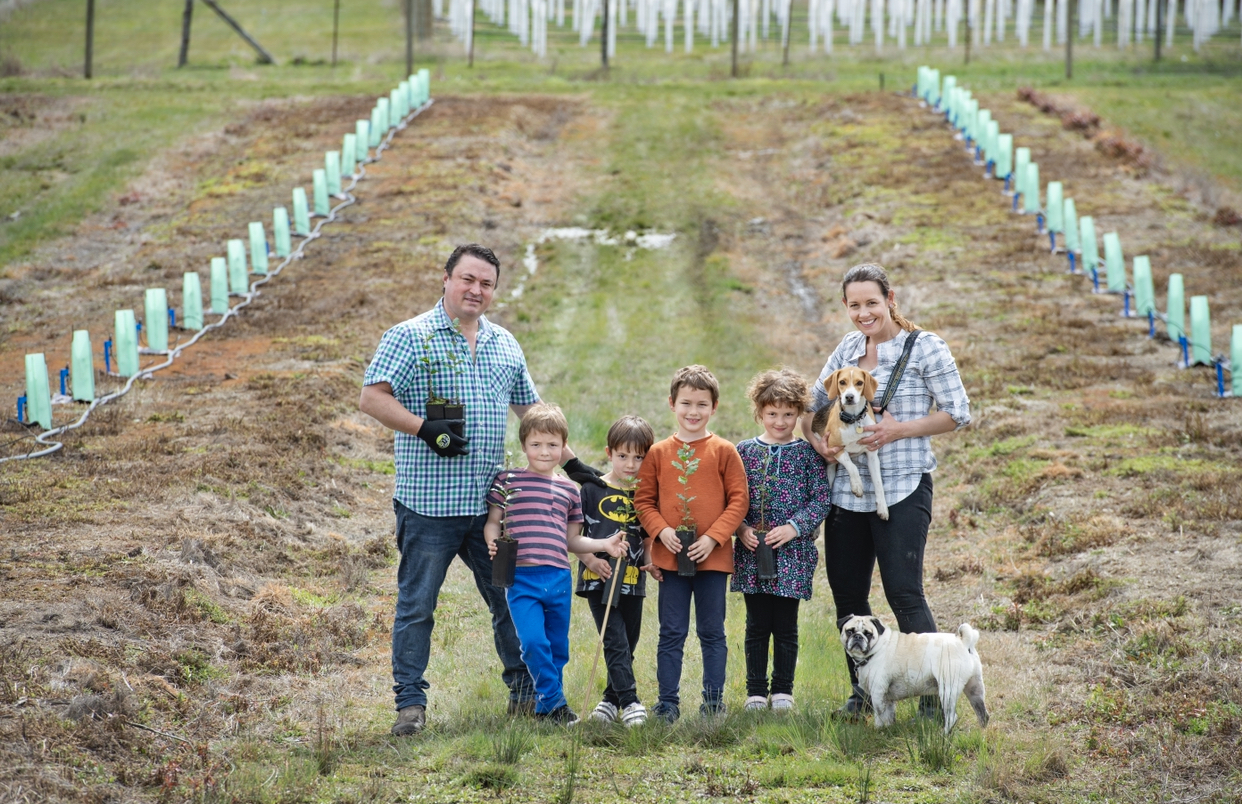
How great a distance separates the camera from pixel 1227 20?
61.4m

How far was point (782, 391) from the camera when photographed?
5.66 metres

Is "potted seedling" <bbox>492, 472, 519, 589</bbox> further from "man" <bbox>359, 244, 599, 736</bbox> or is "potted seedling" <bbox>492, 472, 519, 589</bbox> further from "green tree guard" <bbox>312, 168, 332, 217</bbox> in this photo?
"green tree guard" <bbox>312, 168, 332, 217</bbox>

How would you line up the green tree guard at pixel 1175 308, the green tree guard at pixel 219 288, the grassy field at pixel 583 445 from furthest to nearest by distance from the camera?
the green tree guard at pixel 219 288, the green tree guard at pixel 1175 308, the grassy field at pixel 583 445

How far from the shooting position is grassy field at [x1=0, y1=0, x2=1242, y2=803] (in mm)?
4977

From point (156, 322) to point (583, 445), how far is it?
23.2 ft

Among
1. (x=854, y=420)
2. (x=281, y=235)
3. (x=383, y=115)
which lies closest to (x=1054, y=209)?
(x=281, y=235)

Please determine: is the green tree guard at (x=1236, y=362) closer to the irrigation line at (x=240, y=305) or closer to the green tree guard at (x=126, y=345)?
the irrigation line at (x=240, y=305)

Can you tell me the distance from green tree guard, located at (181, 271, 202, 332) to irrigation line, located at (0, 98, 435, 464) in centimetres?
20

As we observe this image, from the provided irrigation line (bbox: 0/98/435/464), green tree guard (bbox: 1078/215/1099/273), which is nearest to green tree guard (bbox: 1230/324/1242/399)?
green tree guard (bbox: 1078/215/1099/273)

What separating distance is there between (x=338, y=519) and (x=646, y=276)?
480 inches

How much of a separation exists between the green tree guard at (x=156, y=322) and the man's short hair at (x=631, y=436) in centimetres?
1164

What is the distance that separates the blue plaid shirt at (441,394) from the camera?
212 inches

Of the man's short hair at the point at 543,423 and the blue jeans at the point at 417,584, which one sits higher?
the man's short hair at the point at 543,423

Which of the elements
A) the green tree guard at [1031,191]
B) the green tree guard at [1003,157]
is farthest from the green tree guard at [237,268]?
the green tree guard at [1003,157]
